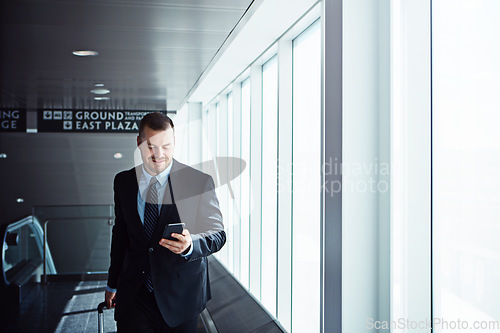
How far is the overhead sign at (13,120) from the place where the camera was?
23.9 feet

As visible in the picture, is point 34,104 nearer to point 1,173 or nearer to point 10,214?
point 1,173

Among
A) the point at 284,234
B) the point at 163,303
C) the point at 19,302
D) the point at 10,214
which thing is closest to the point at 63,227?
the point at 10,214

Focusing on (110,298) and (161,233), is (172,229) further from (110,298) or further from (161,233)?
(110,298)

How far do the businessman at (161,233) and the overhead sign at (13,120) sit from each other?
5516 mm

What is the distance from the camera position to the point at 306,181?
4012 millimetres

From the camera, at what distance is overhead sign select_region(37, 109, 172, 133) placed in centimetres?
725

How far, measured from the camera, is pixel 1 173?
787 cm

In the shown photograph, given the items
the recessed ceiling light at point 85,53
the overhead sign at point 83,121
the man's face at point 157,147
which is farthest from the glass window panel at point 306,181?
the overhead sign at point 83,121
